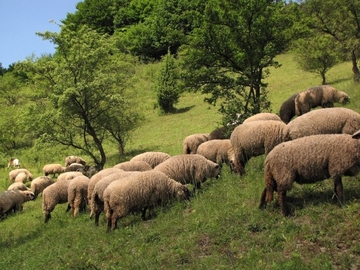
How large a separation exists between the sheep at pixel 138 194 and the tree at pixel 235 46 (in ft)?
23.5

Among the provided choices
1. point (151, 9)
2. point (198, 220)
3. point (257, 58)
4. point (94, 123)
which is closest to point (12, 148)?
point (94, 123)

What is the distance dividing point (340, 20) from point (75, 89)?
17457 millimetres

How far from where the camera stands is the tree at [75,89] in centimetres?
2027

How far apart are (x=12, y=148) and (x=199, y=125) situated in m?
18.4

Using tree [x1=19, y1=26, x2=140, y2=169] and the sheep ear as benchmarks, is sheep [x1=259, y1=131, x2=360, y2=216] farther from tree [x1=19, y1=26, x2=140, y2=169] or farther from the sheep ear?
tree [x1=19, y1=26, x2=140, y2=169]

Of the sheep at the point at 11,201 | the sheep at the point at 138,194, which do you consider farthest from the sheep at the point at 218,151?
the sheep at the point at 11,201

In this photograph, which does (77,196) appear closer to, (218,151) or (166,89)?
(218,151)

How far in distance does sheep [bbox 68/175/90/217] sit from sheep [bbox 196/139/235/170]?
14.0ft

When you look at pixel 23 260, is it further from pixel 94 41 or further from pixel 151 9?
pixel 151 9

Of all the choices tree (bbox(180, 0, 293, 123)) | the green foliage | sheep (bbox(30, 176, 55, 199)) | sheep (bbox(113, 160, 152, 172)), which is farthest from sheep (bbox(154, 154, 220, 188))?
the green foliage

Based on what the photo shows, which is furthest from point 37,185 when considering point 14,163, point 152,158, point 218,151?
point 14,163

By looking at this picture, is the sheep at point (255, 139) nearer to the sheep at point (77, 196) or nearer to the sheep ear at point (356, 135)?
the sheep ear at point (356, 135)

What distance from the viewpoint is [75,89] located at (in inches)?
774

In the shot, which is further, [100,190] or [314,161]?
[100,190]
